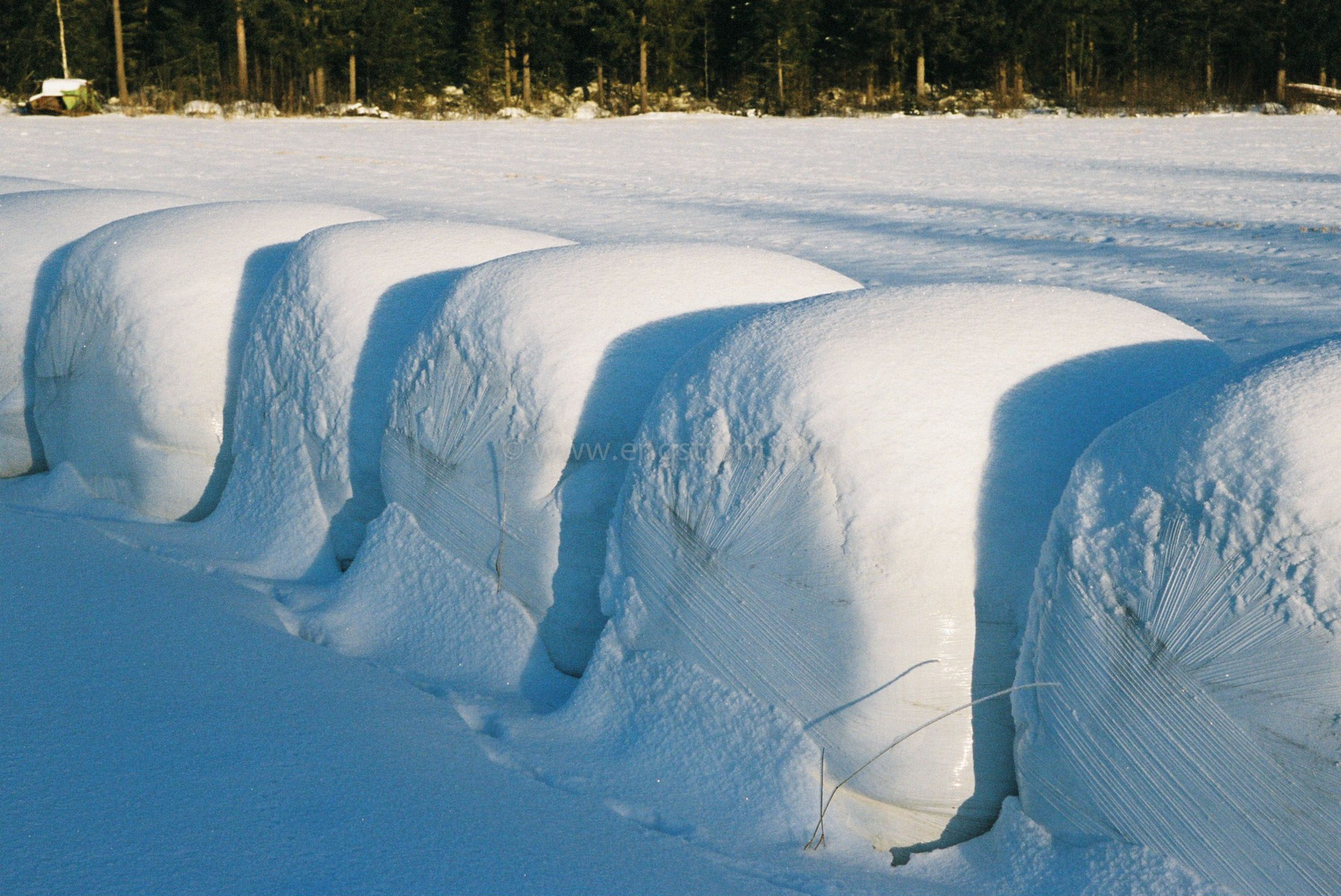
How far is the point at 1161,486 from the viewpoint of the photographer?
1.29 metres

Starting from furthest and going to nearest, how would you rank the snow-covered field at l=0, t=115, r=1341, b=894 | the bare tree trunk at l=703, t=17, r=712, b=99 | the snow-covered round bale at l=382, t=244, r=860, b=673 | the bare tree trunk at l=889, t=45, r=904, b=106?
the bare tree trunk at l=703, t=17, r=712, b=99 → the bare tree trunk at l=889, t=45, r=904, b=106 → the snow-covered round bale at l=382, t=244, r=860, b=673 → the snow-covered field at l=0, t=115, r=1341, b=894

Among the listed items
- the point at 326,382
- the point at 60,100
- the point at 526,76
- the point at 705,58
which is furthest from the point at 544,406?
the point at 705,58

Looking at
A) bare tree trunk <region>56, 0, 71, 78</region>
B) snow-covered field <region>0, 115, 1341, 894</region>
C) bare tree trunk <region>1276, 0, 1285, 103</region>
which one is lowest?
snow-covered field <region>0, 115, 1341, 894</region>

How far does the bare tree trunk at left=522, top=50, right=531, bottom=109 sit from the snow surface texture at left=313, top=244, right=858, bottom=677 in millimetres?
25993

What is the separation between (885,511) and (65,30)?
30.9 meters

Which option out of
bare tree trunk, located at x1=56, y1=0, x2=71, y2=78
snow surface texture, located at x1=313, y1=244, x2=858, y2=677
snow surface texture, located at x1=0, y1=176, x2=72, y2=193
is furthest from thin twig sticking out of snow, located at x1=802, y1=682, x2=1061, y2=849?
bare tree trunk, located at x1=56, y1=0, x2=71, y2=78

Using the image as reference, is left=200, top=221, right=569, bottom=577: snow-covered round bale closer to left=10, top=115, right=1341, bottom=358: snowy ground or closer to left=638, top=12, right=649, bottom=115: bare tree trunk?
left=10, top=115, right=1341, bottom=358: snowy ground

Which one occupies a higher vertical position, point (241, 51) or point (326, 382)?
point (241, 51)

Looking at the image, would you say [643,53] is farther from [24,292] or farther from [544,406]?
[544,406]

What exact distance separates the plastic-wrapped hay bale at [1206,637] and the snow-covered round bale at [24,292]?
270cm

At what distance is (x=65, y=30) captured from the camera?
2702 cm

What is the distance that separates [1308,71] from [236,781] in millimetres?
28593

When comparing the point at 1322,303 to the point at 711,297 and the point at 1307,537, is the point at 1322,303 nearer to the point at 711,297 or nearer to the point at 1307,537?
the point at 711,297

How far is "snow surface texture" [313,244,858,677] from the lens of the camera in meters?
1.90
